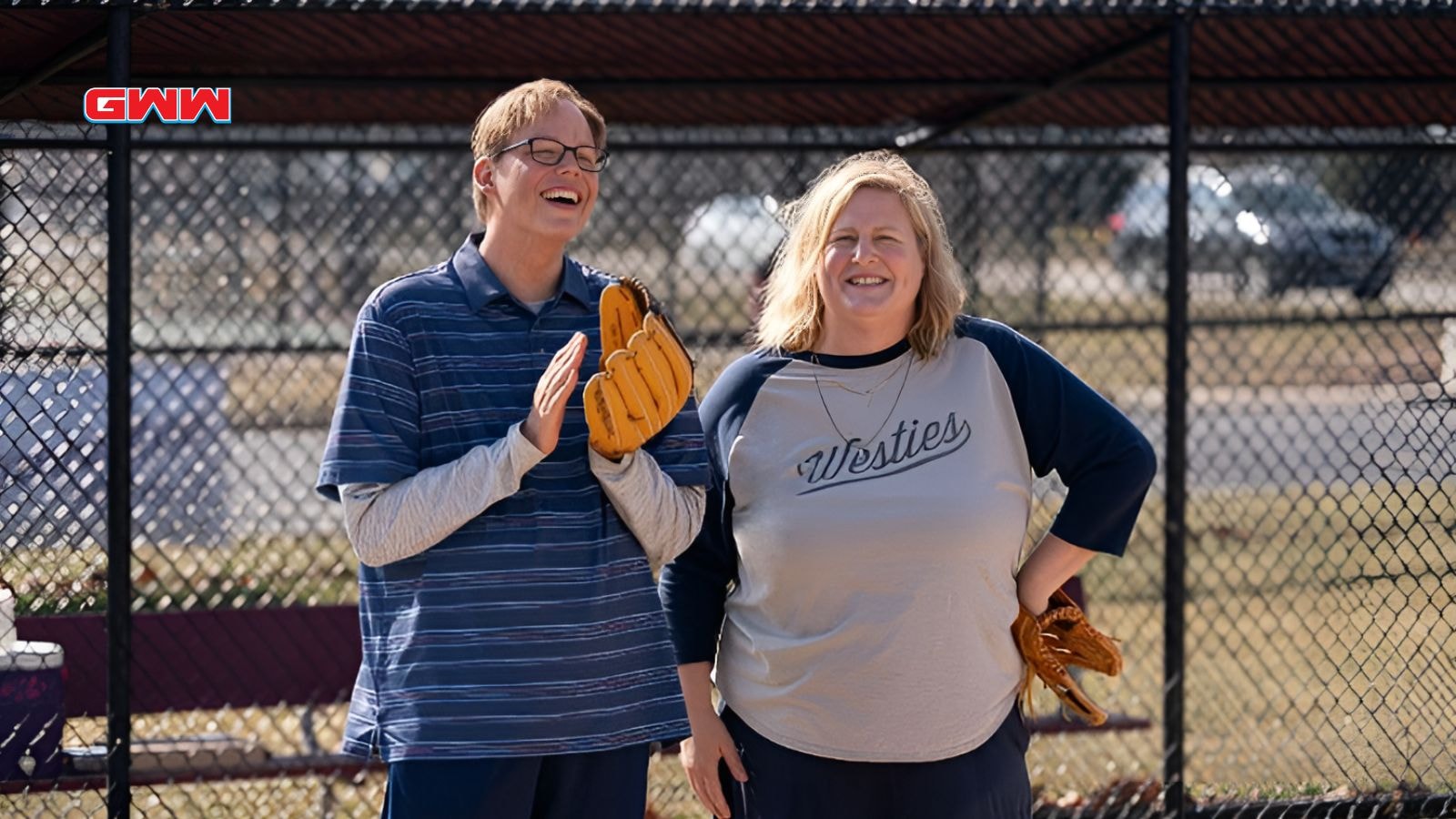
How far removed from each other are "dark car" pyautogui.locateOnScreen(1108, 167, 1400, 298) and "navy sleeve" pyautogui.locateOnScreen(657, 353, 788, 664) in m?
3.19

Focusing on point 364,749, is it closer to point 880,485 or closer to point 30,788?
point 880,485

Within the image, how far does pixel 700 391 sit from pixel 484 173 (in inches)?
130

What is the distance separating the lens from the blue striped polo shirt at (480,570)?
2250mm

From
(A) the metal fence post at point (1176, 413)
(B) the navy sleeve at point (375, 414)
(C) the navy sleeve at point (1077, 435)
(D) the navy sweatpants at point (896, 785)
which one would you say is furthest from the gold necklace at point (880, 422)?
(A) the metal fence post at point (1176, 413)

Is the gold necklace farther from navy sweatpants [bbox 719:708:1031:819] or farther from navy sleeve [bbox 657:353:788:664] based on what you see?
navy sweatpants [bbox 719:708:1031:819]

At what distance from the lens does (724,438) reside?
8.43ft

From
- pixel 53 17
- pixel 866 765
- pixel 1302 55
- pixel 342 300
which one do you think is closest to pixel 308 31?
pixel 53 17

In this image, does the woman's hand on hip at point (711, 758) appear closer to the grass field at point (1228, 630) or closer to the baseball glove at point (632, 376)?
the grass field at point (1228, 630)

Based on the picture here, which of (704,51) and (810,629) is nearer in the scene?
(810,629)

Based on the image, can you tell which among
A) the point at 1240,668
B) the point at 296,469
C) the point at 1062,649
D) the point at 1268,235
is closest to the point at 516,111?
the point at 1062,649

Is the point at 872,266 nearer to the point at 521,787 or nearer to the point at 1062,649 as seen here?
the point at 1062,649

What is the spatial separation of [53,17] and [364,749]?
5.63 feet

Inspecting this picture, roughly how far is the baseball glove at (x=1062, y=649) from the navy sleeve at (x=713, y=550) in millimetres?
513

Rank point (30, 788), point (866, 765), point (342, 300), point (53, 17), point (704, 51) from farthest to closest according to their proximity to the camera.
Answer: point (342, 300) → point (704, 51) → point (30, 788) → point (53, 17) → point (866, 765)
